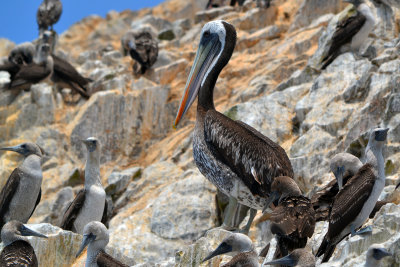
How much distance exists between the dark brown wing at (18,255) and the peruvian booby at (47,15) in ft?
64.5

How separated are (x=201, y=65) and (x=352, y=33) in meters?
4.87

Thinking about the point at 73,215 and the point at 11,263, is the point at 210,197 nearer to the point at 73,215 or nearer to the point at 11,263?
the point at 73,215

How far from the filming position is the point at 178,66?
72.8 feet

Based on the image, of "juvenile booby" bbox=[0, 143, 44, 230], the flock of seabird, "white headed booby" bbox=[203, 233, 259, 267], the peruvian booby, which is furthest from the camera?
the peruvian booby

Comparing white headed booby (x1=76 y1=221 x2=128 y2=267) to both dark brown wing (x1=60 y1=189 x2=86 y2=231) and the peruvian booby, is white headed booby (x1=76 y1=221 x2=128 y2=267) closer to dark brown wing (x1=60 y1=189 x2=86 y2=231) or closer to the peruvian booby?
dark brown wing (x1=60 y1=189 x2=86 y2=231)

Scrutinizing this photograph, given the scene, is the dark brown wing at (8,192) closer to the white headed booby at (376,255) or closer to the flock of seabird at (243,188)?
the flock of seabird at (243,188)

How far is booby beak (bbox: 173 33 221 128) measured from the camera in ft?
39.7

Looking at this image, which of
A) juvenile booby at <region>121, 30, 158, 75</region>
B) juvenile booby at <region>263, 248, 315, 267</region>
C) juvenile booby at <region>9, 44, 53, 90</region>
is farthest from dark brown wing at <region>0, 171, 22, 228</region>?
juvenile booby at <region>121, 30, 158, 75</region>

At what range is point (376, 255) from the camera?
20.9ft

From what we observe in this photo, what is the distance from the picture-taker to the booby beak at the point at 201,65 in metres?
Answer: 12.1

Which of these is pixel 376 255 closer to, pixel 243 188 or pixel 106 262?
pixel 106 262

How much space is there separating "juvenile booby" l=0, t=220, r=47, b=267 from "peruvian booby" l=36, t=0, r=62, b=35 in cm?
1926

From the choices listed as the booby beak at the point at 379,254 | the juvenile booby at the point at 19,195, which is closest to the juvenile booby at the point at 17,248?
the juvenile booby at the point at 19,195

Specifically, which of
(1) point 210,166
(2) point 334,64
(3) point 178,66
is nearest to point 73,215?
(1) point 210,166
